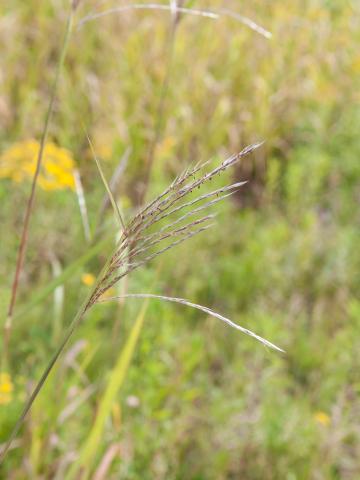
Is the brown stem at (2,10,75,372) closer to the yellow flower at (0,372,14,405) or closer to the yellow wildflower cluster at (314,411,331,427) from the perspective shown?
the yellow flower at (0,372,14,405)

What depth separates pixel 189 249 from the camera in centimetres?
273

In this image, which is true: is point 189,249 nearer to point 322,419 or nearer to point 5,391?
point 322,419

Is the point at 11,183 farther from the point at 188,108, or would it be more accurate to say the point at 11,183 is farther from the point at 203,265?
the point at 188,108

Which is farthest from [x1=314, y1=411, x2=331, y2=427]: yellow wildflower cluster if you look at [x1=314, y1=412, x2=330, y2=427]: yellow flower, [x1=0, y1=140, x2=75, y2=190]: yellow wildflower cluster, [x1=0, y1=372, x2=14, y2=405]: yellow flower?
[x1=0, y1=140, x2=75, y2=190]: yellow wildflower cluster

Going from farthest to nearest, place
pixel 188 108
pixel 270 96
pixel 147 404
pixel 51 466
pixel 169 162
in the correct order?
1. pixel 270 96
2. pixel 188 108
3. pixel 169 162
4. pixel 147 404
5. pixel 51 466

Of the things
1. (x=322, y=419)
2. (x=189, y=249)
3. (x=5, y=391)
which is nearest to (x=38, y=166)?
(x=5, y=391)

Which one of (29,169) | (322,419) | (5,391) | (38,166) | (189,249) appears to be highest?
(38,166)

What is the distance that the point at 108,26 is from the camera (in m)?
4.08

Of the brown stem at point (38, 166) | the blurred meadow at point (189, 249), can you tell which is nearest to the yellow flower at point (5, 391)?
the blurred meadow at point (189, 249)

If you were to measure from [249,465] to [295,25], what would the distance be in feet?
10.1

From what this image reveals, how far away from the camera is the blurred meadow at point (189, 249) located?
1.82 m

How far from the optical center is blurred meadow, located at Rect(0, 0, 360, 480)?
71.5 inches

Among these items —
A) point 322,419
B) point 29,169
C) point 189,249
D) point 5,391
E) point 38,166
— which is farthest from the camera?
point 189,249

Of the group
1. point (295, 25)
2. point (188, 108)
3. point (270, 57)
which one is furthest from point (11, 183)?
point (295, 25)
